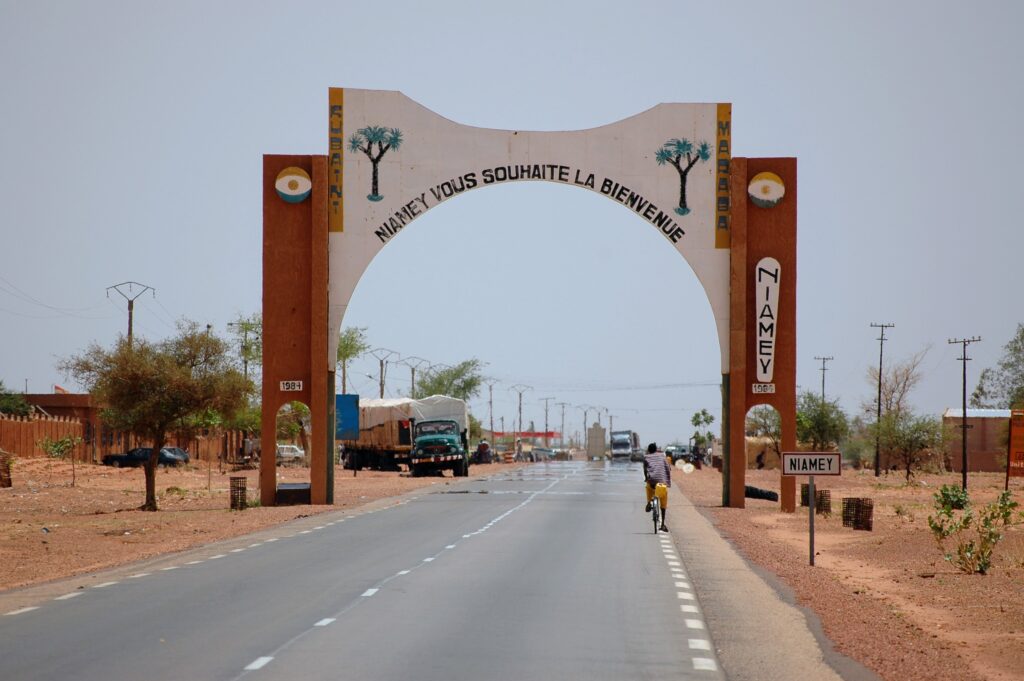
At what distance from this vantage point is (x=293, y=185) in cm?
4162

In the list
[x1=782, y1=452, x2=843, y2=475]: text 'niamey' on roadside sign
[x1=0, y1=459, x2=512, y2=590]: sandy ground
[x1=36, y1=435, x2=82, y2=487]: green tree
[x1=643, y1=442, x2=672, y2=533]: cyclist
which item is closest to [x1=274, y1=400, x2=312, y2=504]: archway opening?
[x1=0, y1=459, x2=512, y2=590]: sandy ground

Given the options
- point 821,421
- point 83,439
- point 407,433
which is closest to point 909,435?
point 821,421

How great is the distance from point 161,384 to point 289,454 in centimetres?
5830

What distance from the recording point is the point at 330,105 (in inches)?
1673

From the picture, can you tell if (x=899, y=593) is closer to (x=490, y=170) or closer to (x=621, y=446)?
(x=490, y=170)

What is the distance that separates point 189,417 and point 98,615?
26.9 m

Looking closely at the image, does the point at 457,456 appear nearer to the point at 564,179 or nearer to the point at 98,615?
the point at 564,179

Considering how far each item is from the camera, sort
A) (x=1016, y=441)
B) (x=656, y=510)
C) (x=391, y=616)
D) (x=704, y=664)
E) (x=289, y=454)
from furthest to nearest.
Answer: (x=289, y=454), (x=1016, y=441), (x=656, y=510), (x=391, y=616), (x=704, y=664)

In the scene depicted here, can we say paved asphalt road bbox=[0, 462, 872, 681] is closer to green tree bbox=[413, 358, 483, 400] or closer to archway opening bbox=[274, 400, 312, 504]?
archway opening bbox=[274, 400, 312, 504]

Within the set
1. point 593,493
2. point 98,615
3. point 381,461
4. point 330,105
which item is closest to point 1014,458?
point 593,493

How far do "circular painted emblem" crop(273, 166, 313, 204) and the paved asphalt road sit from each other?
1755 cm

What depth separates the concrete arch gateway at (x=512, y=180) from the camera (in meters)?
41.1

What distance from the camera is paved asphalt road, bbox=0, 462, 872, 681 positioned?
1113 centimetres

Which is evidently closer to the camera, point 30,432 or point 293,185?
point 293,185
